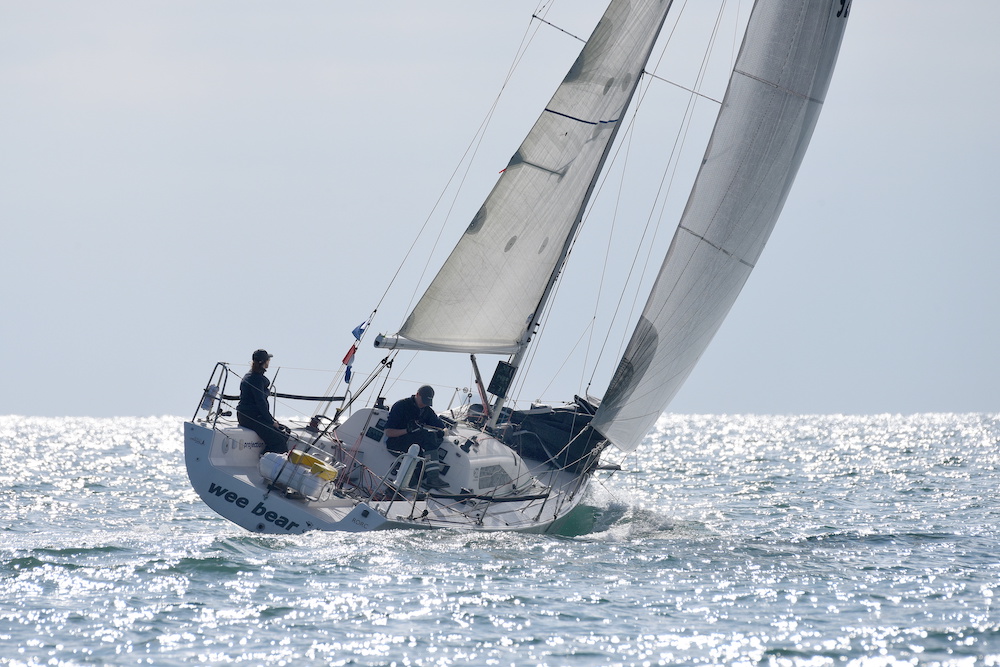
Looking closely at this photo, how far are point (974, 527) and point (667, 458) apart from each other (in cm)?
2140

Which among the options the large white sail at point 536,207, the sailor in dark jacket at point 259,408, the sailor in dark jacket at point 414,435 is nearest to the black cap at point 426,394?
the sailor in dark jacket at point 414,435

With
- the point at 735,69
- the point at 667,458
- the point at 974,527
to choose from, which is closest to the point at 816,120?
the point at 735,69

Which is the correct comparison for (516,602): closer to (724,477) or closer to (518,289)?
(518,289)

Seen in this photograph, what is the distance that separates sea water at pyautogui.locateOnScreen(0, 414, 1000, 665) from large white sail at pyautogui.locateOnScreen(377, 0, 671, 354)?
2.93 meters

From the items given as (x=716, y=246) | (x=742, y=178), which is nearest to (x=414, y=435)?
(x=716, y=246)

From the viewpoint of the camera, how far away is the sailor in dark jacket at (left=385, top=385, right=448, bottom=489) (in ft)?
43.1

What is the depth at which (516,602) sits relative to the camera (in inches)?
383

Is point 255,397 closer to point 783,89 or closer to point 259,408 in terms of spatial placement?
point 259,408

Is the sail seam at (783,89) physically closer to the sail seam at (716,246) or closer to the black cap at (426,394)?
the sail seam at (716,246)

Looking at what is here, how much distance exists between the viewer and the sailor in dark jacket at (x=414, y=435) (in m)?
13.1

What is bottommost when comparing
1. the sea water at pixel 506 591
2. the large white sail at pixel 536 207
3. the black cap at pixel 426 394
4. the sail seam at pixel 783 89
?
the sea water at pixel 506 591

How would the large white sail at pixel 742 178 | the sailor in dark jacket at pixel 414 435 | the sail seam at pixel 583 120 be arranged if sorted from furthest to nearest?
the sail seam at pixel 583 120
the large white sail at pixel 742 178
the sailor in dark jacket at pixel 414 435

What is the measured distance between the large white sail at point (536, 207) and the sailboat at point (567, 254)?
0.02 metres

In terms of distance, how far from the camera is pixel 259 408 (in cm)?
1277
